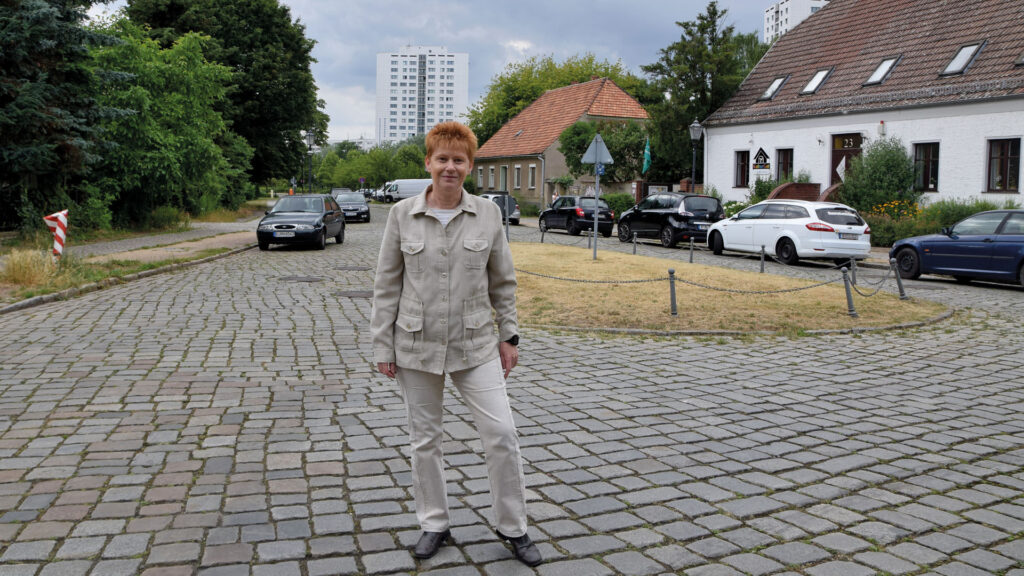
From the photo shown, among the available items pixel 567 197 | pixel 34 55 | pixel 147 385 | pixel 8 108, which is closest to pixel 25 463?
pixel 147 385

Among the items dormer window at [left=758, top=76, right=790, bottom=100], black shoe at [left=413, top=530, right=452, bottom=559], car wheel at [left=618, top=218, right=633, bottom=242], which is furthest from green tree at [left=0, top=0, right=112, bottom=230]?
dormer window at [left=758, top=76, right=790, bottom=100]

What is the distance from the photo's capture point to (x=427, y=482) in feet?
12.7

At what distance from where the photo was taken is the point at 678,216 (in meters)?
25.8

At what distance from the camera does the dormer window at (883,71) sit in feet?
102

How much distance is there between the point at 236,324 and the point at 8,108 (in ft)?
39.6

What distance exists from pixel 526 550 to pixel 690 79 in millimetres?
35843

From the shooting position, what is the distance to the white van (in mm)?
62625

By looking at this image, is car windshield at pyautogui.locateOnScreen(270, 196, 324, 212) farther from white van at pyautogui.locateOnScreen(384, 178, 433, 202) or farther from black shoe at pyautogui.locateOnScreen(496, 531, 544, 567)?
white van at pyautogui.locateOnScreen(384, 178, 433, 202)

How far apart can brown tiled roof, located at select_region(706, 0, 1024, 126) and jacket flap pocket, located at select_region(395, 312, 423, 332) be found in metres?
27.2

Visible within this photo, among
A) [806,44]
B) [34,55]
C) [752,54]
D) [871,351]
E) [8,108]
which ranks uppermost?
[752,54]

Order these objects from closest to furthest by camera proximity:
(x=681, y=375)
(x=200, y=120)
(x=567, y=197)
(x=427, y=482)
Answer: (x=427, y=482) → (x=681, y=375) → (x=200, y=120) → (x=567, y=197)

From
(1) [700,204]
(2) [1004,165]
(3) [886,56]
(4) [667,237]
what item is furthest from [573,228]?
Answer: (2) [1004,165]

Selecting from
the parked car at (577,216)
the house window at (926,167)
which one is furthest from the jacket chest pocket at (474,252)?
the house window at (926,167)

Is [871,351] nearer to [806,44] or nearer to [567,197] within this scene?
[567,197]
